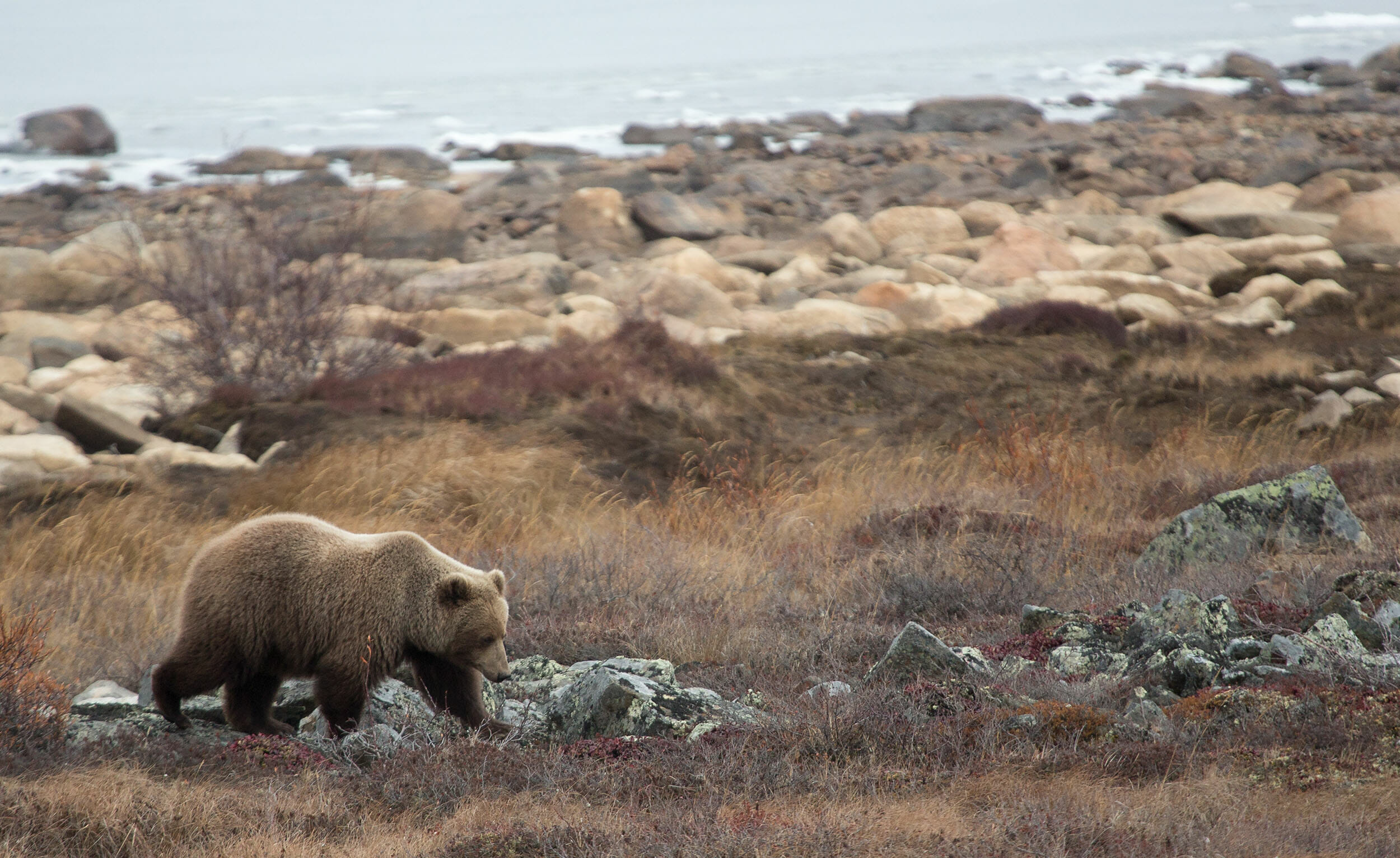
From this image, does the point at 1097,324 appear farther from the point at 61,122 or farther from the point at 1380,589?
the point at 61,122

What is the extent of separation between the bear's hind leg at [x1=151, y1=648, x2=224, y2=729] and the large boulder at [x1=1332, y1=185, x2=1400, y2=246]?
931 inches

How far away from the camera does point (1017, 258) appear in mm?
23844

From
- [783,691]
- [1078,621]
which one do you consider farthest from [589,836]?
[1078,621]

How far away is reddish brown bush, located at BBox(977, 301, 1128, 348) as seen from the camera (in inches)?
668

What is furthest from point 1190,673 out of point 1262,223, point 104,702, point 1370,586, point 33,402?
point 1262,223

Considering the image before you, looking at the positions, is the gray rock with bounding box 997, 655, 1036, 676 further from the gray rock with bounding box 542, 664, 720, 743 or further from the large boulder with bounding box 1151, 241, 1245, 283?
the large boulder with bounding box 1151, 241, 1245, 283

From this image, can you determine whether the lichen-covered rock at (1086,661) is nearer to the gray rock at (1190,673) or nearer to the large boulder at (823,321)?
the gray rock at (1190,673)

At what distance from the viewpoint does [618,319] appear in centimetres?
1723

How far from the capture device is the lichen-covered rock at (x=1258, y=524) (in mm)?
7223

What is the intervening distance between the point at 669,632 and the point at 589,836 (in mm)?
2513

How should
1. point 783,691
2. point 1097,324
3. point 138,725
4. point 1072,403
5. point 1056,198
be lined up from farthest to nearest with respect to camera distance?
point 1056,198 < point 1097,324 < point 1072,403 < point 783,691 < point 138,725

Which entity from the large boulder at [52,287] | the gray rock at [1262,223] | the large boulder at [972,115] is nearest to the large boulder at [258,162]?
the large boulder at [52,287]

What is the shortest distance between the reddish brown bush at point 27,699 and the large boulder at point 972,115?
57694 millimetres

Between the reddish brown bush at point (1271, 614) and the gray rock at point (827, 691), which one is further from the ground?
the gray rock at point (827, 691)
